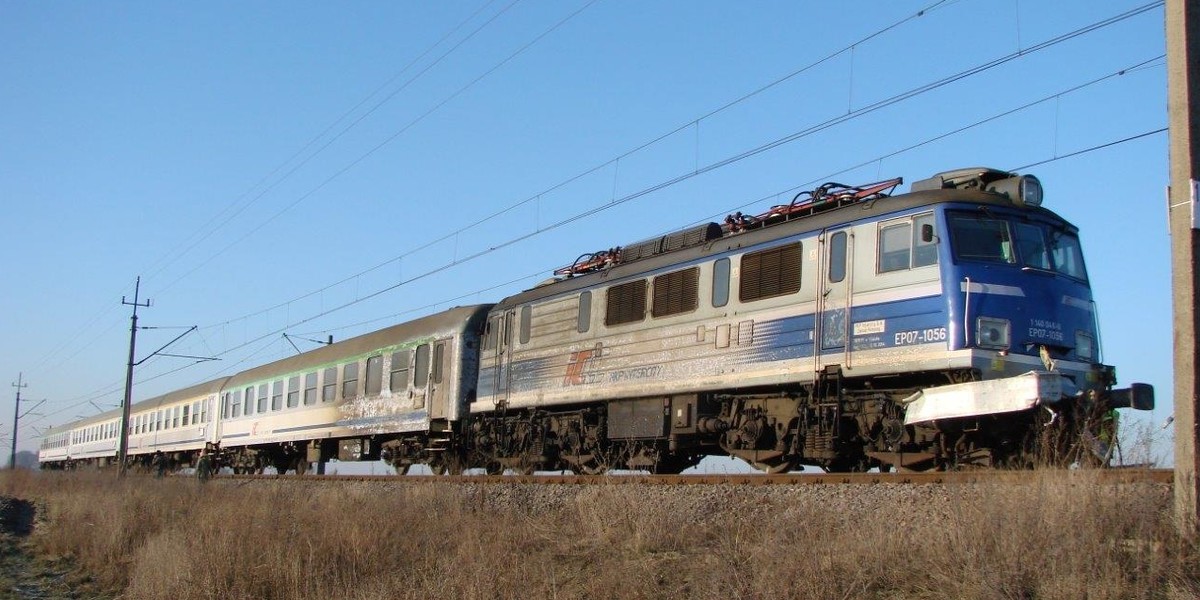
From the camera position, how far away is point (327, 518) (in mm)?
12633

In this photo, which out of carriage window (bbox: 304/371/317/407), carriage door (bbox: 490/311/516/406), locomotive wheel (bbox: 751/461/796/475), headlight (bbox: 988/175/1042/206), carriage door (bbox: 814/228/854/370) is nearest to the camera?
headlight (bbox: 988/175/1042/206)

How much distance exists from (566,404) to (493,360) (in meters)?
2.80

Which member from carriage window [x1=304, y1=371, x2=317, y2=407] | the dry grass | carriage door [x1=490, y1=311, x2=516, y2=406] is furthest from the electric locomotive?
carriage window [x1=304, y1=371, x2=317, y2=407]

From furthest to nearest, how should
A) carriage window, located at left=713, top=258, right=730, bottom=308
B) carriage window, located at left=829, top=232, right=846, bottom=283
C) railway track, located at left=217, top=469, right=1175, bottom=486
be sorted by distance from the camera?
carriage window, located at left=713, top=258, right=730, bottom=308 < carriage window, located at left=829, top=232, right=846, bottom=283 < railway track, located at left=217, top=469, right=1175, bottom=486

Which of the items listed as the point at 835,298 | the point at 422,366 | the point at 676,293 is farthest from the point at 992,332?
the point at 422,366

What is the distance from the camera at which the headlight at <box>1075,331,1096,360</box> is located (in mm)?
11305

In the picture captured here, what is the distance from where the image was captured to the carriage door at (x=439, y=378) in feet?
66.8

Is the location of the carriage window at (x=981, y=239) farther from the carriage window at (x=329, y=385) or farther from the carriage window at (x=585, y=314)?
the carriage window at (x=329, y=385)

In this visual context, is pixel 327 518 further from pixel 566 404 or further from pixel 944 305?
pixel 944 305

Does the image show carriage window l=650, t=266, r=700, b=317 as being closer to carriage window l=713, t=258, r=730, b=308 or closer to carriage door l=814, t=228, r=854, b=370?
carriage window l=713, t=258, r=730, b=308

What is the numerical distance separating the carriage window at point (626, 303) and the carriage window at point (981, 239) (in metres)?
5.13

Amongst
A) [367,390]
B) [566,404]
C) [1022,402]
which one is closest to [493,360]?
[566,404]

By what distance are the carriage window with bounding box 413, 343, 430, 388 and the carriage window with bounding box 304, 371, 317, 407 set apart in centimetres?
604

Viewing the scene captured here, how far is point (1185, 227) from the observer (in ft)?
23.9
